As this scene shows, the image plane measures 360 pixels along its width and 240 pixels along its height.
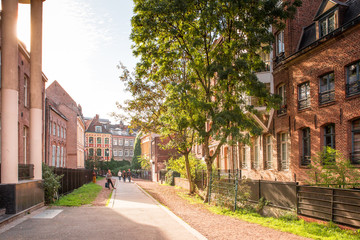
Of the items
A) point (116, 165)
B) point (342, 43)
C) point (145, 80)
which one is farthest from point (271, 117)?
point (116, 165)

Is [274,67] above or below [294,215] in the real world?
above

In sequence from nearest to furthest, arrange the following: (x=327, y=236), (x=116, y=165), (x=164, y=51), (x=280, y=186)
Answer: (x=327, y=236) < (x=280, y=186) < (x=164, y=51) < (x=116, y=165)

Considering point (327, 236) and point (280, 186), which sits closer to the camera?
point (327, 236)

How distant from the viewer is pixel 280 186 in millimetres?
13281

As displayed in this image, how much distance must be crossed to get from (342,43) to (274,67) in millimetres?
6135

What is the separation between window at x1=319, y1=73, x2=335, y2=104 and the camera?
16.2 m

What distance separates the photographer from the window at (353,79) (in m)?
14.5

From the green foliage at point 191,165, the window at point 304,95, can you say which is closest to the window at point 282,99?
the window at point 304,95

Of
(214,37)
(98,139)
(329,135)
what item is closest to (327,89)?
(329,135)

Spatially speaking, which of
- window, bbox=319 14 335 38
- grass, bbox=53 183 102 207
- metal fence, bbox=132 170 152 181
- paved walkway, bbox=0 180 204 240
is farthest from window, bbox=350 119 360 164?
metal fence, bbox=132 170 152 181

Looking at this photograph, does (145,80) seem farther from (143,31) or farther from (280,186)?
(280,186)

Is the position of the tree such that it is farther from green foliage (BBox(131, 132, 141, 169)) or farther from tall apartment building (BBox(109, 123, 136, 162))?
tall apartment building (BBox(109, 123, 136, 162))

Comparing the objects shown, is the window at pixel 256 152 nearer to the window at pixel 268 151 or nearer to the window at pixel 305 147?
the window at pixel 268 151

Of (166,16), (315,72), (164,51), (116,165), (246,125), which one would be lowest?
(116,165)
